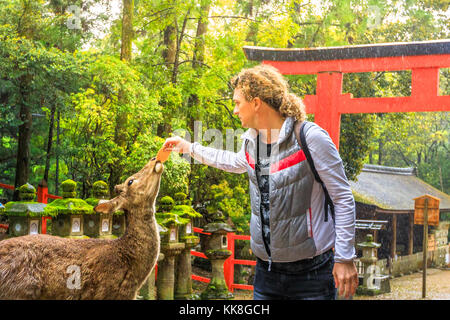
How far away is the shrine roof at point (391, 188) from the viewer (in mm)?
9406

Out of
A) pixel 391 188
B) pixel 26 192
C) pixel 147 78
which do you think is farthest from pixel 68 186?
pixel 391 188

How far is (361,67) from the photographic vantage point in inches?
184

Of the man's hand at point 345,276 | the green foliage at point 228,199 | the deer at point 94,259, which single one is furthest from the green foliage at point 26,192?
the green foliage at point 228,199

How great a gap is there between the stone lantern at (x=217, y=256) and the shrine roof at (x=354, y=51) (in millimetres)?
1759

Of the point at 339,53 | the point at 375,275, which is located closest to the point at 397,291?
the point at 375,275

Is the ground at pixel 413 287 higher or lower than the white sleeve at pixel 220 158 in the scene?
lower

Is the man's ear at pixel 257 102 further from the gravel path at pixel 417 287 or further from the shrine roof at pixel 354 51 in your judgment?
the gravel path at pixel 417 287

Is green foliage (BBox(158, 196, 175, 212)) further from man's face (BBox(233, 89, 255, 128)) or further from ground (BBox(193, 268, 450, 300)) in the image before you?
man's face (BBox(233, 89, 255, 128))

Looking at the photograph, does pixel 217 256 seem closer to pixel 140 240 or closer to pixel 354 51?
pixel 354 51

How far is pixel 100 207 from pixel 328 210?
34.2 inches

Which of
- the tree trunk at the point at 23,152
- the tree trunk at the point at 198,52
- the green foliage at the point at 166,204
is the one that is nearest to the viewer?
the green foliage at the point at 166,204

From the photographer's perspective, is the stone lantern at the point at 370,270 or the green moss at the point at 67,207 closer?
the green moss at the point at 67,207

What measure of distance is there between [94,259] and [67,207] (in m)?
1.14

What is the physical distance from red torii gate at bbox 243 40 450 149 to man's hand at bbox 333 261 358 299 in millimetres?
3216
